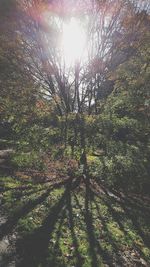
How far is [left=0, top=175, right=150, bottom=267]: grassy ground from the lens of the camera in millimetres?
6168

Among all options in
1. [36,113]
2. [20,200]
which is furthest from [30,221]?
[36,113]

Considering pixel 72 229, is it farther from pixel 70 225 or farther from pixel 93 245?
pixel 93 245

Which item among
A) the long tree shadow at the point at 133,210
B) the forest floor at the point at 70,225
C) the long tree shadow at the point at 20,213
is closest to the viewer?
the forest floor at the point at 70,225

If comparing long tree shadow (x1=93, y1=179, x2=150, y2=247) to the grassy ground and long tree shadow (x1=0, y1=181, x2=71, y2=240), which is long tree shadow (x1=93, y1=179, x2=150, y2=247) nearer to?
the grassy ground

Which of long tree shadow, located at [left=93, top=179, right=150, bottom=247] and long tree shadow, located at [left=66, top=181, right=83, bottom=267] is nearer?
long tree shadow, located at [left=66, top=181, right=83, bottom=267]

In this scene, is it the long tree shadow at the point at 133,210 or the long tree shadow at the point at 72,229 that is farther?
the long tree shadow at the point at 133,210

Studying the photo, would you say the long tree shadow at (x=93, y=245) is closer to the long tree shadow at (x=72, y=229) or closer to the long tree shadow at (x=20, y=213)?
the long tree shadow at (x=72, y=229)

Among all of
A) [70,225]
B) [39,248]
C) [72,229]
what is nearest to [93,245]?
[72,229]

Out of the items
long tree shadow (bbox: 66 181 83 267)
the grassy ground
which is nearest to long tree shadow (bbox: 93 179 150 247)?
the grassy ground

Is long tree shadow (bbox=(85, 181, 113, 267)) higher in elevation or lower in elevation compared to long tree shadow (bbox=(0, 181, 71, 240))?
lower

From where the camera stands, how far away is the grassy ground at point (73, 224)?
6.17m

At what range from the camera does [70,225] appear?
744 cm

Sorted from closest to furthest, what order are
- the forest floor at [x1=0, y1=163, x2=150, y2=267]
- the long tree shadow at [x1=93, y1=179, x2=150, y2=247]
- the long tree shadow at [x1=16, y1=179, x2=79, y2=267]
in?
1. the long tree shadow at [x1=16, y1=179, x2=79, y2=267]
2. the forest floor at [x1=0, y1=163, x2=150, y2=267]
3. the long tree shadow at [x1=93, y1=179, x2=150, y2=247]

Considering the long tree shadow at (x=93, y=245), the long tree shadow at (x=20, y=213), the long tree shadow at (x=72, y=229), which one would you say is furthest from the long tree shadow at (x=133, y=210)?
the long tree shadow at (x=20, y=213)
